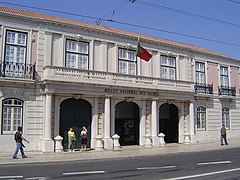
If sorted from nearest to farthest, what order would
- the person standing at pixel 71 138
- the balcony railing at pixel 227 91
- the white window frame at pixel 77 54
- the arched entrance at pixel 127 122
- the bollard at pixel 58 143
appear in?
the bollard at pixel 58 143, the person standing at pixel 71 138, the white window frame at pixel 77 54, the arched entrance at pixel 127 122, the balcony railing at pixel 227 91

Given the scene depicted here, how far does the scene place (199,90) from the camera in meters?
27.5

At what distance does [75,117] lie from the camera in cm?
2062

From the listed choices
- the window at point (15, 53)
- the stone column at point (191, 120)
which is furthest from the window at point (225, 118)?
the window at point (15, 53)

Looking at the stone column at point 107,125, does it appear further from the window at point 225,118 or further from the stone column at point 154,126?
the window at point 225,118

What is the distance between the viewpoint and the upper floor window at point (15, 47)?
60.9 ft

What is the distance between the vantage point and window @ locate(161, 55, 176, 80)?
83.3 ft

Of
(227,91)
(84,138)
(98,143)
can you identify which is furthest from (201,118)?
(84,138)

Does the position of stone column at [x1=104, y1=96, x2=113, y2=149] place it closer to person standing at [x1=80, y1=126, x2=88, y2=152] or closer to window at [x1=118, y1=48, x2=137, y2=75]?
person standing at [x1=80, y1=126, x2=88, y2=152]

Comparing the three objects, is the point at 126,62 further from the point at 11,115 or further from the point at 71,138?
the point at 11,115

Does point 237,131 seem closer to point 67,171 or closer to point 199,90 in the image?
point 199,90

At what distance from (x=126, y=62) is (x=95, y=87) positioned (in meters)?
4.38

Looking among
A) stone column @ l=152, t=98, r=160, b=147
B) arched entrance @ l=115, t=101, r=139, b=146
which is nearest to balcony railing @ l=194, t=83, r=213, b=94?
stone column @ l=152, t=98, r=160, b=147

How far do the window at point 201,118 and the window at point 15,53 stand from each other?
16.8 meters

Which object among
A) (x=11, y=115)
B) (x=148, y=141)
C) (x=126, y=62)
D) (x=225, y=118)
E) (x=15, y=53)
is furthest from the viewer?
(x=225, y=118)
